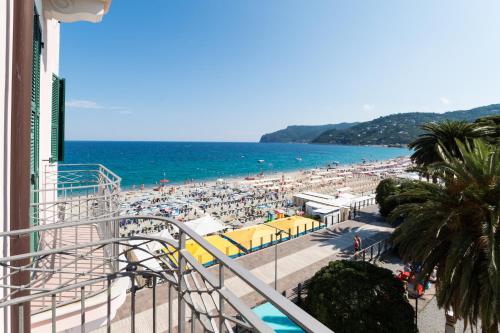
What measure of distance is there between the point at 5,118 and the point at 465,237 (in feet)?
29.6

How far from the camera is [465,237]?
6609mm

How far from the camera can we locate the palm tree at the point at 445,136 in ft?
48.4

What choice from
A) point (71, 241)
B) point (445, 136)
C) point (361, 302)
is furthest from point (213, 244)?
point (445, 136)

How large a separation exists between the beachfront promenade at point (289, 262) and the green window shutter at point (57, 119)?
5414 mm

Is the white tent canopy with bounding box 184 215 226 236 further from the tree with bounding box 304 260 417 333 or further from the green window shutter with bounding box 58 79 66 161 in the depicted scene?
the green window shutter with bounding box 58 79 66 161

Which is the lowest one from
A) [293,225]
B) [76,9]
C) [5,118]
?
[293,225]

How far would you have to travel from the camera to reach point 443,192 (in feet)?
24.6

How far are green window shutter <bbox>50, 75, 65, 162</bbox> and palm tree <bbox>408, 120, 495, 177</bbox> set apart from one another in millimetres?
15487

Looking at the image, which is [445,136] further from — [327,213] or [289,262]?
[327,213]

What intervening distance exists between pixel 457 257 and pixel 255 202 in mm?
40325

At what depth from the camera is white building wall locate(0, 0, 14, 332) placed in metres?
2.64

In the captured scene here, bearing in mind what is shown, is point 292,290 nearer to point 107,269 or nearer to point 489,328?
point 489,328

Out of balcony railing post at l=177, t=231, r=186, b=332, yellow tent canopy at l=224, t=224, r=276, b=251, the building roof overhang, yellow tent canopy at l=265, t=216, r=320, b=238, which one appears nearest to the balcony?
balcony railing post at l=177, t=231, r=186, b=332

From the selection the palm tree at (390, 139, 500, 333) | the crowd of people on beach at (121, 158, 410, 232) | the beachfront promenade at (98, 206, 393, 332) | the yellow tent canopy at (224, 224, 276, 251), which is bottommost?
the crowd of people on beach at (121, 158, 410, 232)
